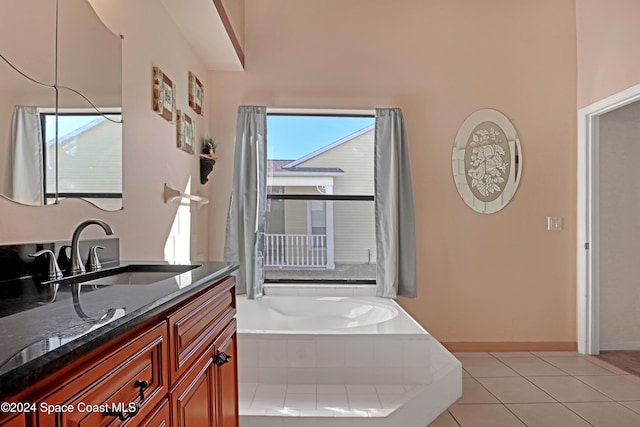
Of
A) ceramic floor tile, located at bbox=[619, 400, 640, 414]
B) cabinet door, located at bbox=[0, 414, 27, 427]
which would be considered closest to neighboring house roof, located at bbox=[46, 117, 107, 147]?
cabinet door, located at bbox=[0, 414, 27, 427]

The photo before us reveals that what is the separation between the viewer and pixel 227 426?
158 centimetres

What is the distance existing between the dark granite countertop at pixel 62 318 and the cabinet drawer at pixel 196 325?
61 mm

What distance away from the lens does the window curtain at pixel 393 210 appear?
335 cm

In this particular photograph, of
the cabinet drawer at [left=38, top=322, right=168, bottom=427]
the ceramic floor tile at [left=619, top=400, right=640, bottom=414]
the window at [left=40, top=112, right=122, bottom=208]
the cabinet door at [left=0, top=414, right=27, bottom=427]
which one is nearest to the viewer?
the cabinet door at [left=0, top=414, right=27, bottom=427]

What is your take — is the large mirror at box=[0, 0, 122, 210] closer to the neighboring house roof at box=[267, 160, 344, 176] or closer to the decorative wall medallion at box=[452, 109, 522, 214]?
the neighboring house roof at box=[267, 160, 344, 176]

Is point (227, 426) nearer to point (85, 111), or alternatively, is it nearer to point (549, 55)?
point (85, 111)

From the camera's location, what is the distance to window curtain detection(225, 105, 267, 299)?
3332 millimetres

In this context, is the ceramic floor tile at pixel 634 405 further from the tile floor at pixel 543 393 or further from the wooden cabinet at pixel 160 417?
the wooden cabinet at pixel 160 417

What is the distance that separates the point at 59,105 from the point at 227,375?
1139 millimetres

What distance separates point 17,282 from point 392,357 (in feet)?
6.00

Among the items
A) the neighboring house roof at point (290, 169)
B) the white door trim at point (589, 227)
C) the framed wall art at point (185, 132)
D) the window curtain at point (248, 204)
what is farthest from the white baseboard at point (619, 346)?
the framed wall art at point (185, 132)

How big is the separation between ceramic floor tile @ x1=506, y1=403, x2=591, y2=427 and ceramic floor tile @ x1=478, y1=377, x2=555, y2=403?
7 centimetres

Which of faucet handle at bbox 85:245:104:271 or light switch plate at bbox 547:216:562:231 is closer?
faucet handle at bbox 85:245:104:271

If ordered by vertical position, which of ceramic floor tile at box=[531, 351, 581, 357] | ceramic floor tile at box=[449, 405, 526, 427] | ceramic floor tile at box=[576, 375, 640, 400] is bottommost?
ceramic floor tile at box=[531, 351, 581, 357]
